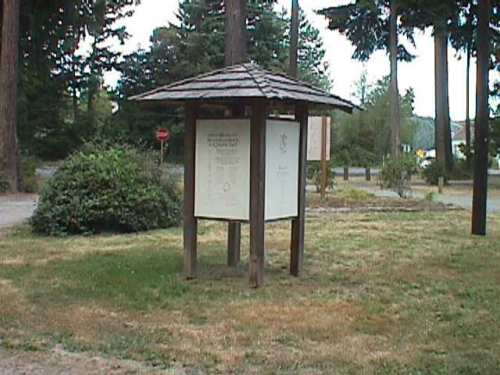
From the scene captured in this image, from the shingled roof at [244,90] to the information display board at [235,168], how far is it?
1.30 ft

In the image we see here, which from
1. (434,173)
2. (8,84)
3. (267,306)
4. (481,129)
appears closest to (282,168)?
(267,306)

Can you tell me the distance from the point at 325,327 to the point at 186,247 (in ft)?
8.53

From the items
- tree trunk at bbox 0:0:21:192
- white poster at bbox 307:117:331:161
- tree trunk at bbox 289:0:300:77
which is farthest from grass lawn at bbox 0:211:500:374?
tree trunk at bbox 289:0:300:77

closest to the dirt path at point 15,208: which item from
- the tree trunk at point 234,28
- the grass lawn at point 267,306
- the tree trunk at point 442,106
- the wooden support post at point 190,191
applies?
the grass lawn at point 267,306

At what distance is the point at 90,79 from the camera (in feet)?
154

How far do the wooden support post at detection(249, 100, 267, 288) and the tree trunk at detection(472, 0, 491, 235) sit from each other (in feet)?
18.2

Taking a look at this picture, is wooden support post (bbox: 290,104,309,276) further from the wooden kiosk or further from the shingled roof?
the shingled roof

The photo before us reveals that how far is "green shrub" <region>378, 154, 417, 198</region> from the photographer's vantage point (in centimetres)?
2080

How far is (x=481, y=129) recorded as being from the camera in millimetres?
12031

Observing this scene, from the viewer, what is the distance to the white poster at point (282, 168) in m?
7.73

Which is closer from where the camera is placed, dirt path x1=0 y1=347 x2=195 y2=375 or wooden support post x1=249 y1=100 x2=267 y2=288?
dirt path x1=0 y1=347 x2=195 y2=375

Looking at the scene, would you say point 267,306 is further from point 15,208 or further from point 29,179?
point 29,179

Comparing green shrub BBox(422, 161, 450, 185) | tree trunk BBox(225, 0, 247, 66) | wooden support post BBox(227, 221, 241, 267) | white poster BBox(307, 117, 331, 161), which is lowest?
wooden support post BBox(227, 221, 241, 267)

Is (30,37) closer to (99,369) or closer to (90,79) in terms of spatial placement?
(90,79)
